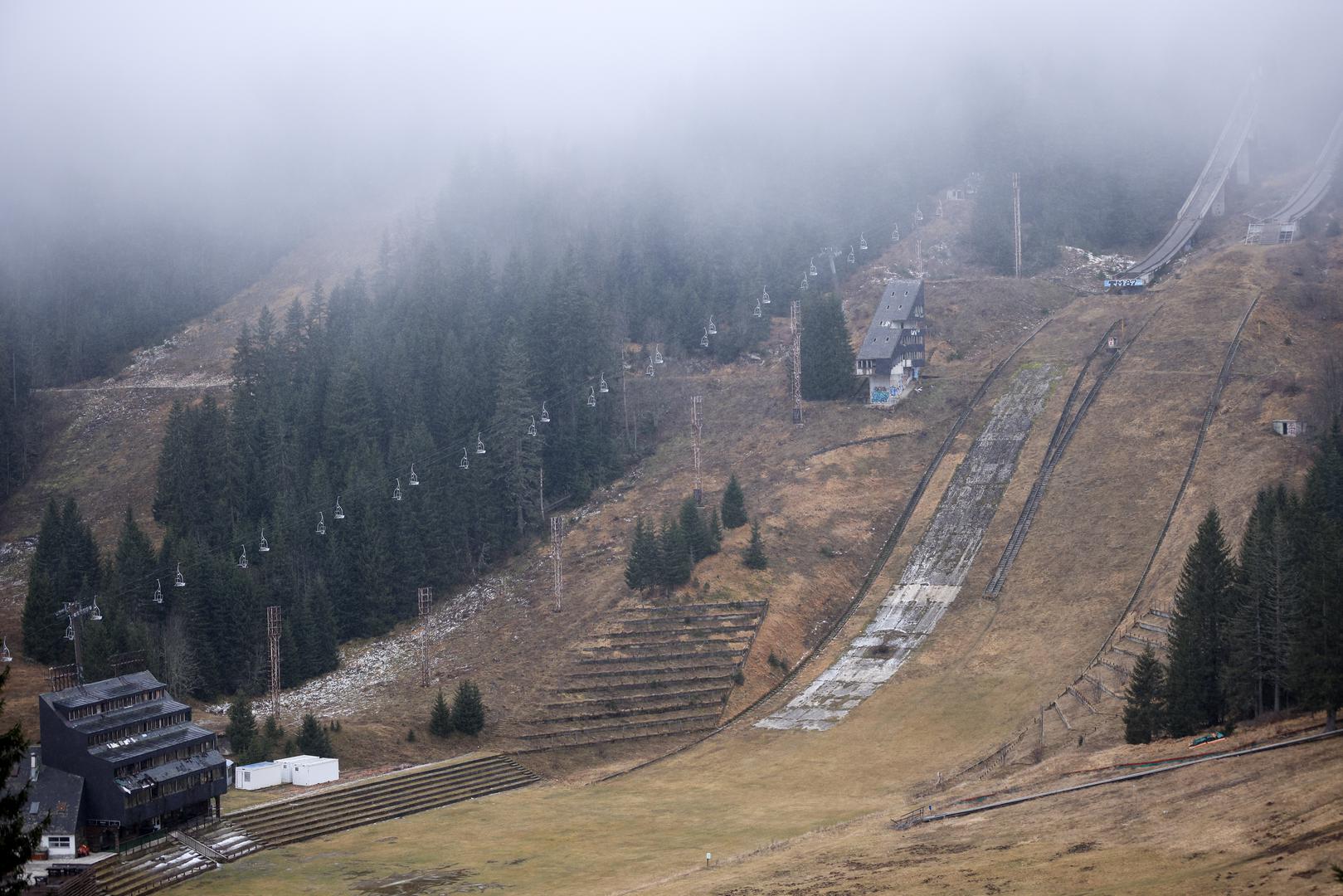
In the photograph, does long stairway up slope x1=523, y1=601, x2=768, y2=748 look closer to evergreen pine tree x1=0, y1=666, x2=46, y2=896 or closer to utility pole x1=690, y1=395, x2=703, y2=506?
utility pole x1=690, y1=395, x2=703, y2=506

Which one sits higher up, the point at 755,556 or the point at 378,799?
the point at 755,556

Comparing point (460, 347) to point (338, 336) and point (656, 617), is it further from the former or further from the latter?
point (656, 617)

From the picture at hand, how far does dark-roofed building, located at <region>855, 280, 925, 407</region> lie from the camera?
112 metres

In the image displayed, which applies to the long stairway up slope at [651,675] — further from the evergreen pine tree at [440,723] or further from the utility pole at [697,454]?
the utility pole at [697,454]

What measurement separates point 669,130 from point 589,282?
62856 millimetres

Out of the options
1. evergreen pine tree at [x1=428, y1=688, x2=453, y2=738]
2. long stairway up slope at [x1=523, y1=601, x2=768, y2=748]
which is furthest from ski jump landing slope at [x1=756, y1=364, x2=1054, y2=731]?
evergreen pine tree at [x1=428, y1=688, x2=453, y2=738]

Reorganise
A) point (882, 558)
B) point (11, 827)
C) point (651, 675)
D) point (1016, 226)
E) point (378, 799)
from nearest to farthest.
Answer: point (11, 827) < point (378, 799) < point (651, 675) < point (882, 558) < point (1016, 226)

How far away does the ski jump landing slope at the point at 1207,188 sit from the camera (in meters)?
136

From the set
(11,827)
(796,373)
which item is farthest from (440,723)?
(796,373)

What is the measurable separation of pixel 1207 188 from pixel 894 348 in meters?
60.2

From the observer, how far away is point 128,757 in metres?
58.5

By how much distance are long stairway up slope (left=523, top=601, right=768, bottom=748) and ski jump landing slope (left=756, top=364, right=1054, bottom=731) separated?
4.46 meters

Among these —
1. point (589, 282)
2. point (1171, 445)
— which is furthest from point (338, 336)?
point (1171, 445)

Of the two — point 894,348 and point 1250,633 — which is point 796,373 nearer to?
point 894,348
